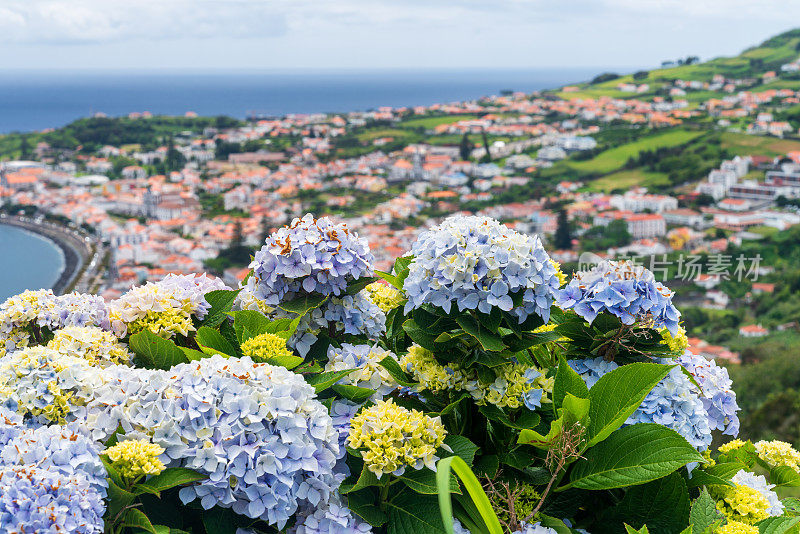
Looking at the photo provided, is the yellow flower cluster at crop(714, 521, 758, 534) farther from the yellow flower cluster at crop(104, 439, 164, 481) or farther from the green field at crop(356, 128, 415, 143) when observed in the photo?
the green field at crop(356, 128, 415, 143)

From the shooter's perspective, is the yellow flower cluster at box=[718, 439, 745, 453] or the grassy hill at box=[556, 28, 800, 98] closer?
the yellow flower cluster at box=[718, 439, 745, 453]

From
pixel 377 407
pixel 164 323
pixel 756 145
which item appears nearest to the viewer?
pixel 377 407

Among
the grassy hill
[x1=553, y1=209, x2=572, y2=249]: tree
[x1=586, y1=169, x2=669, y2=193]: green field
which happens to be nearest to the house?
[x1=553, y1=209, x2=572, y2=249]: tree

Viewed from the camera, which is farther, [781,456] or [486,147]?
[486,147]

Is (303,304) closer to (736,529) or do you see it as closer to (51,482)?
(51,482)

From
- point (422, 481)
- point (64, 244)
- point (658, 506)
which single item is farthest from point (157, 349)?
point (64, 244)

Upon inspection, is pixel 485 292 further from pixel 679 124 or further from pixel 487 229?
pixel 679 124

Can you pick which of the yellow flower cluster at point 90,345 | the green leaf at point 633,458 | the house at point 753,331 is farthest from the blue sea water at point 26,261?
the green leaf at point 633,458
